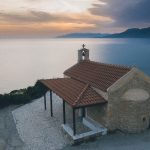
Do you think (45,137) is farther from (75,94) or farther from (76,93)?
(76,93)

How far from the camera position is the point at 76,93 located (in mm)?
21828

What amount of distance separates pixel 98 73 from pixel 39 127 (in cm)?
781

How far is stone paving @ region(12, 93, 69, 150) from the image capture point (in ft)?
66.9

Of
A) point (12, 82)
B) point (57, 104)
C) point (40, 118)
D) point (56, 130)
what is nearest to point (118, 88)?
point (56, 130)

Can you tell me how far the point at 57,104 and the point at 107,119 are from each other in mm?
10814

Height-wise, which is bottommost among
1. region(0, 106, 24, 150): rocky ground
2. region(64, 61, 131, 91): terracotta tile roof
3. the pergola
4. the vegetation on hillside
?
region(0, 106, 24, 150): rocky ground

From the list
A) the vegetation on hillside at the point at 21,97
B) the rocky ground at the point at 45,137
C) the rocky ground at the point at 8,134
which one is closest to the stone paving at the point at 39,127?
the rocky ground at the point at 45,137

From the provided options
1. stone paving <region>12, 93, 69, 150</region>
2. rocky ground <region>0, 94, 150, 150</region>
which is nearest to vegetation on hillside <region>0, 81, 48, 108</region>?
stone paving <region>12, 93, 69, 150</region>

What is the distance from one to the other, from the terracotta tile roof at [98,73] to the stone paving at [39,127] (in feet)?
15.8

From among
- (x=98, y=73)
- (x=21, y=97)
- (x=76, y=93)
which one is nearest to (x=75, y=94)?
(x=76, y=93)

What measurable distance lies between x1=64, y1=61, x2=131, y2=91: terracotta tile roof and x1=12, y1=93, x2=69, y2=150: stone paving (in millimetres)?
4819

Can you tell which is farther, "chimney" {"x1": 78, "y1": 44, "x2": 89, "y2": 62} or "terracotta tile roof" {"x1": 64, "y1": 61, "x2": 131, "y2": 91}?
"chimney" {"x1": 78, "y1": 44, "x2": 89, "y2": 62}

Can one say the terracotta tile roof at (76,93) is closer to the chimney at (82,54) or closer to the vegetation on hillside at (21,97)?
the vegetation on hillside at (21,97)

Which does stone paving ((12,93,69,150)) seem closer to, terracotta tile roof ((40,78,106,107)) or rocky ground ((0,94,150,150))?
rocky ground ((0,94,150,150))
